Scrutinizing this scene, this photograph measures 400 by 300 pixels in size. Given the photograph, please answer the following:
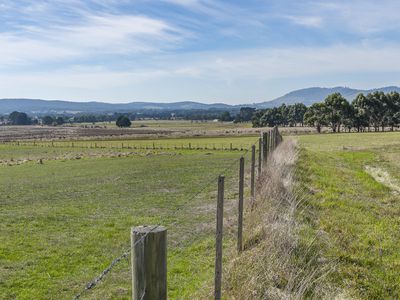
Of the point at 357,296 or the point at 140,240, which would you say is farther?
the point at 357,296

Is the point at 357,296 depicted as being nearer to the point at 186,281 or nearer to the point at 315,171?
the point at 186,281

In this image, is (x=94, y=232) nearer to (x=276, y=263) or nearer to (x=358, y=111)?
(x=276, y=263)

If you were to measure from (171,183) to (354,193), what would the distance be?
37.7 ft

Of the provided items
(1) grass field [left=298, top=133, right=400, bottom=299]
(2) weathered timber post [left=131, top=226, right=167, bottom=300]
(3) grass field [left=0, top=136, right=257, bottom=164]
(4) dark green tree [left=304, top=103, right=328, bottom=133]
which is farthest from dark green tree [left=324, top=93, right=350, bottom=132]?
(2) weathered timber post [left=131, top=226, right=167, bottom=300]

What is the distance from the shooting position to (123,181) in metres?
24.9

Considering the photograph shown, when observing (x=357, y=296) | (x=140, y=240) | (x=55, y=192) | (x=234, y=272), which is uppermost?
(x=140, y=240)

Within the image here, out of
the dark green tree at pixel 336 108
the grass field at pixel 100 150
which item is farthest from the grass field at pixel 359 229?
the dark green tree at pixel 336 108

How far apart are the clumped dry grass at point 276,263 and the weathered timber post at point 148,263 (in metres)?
2.24

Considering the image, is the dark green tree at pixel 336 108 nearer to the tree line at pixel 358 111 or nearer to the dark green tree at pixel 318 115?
the tree line at pixel 358 111

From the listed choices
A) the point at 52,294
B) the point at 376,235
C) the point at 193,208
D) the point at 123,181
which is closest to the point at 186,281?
the point at 52,294

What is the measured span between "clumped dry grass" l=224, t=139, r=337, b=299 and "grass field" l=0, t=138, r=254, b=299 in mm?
856

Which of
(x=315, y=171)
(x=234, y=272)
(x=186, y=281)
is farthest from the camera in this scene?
(x=315, y=171)

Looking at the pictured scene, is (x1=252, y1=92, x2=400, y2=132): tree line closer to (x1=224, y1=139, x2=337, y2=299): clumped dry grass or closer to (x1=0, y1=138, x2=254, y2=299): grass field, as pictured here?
(x1=0, y1=138, x2=254, y2=299): grass field

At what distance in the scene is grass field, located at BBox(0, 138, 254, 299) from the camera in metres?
8.06
